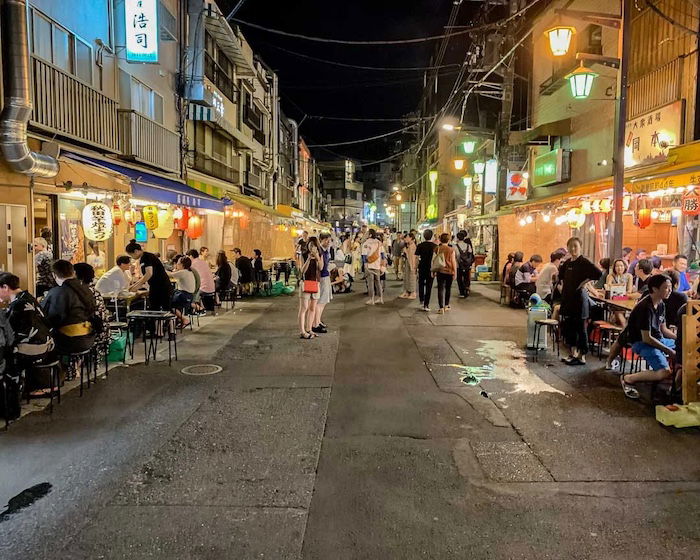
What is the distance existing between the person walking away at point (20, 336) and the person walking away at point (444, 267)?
1019 cm

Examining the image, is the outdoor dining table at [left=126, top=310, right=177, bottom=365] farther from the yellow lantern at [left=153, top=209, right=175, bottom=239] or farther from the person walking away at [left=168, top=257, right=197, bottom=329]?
the yellow lantern at [left=153, top=209, right=175, bottom=239]

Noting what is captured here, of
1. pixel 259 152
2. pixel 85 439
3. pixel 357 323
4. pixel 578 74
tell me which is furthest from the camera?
pixel 259 152

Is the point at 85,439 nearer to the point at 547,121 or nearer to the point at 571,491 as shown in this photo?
the point at 571,491

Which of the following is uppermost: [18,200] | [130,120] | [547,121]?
[547,121]

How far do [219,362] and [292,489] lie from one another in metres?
4.94

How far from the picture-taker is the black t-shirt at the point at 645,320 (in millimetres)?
7184

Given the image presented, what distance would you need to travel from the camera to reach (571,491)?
4695mm

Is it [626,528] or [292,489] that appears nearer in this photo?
[626,528]

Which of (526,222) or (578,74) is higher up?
(578,74)

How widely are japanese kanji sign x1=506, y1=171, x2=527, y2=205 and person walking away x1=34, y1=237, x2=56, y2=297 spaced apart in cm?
1806

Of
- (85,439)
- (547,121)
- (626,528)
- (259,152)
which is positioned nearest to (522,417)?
(626,528)

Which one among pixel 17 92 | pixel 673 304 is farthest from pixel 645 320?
pixel 17 92

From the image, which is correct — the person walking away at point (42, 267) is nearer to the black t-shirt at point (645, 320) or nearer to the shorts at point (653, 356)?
the black t-shirt at point (645, 320)

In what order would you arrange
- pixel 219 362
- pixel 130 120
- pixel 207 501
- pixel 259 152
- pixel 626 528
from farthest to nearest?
pixel 259 152 < pixel 130 120 < pixel 219 362 < pixel 207 501 < pixel 626 528
